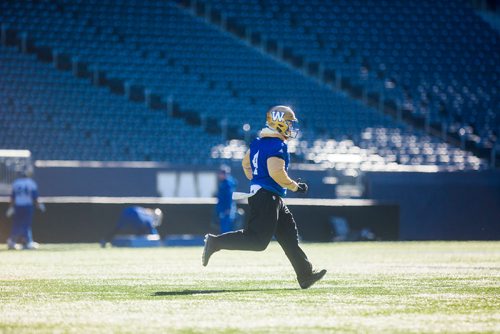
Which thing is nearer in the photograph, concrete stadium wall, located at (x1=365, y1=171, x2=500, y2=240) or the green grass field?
the green grass field

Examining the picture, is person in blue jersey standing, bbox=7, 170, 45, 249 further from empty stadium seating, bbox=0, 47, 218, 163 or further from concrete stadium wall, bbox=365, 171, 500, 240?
concrete stadium wall, bbox=365, 171, 500, 240

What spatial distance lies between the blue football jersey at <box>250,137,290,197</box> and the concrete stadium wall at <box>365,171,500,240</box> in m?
19.7

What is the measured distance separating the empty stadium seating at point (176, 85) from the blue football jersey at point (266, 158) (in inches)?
778

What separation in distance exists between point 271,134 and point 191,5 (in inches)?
1128

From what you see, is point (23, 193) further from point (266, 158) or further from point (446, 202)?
point (266, 158)

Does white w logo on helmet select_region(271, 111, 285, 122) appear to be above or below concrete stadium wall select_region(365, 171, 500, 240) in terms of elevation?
above

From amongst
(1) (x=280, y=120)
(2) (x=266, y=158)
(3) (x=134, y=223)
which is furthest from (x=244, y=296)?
(3) (x=134, y=223)

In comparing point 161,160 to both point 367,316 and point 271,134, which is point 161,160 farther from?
point 367,316

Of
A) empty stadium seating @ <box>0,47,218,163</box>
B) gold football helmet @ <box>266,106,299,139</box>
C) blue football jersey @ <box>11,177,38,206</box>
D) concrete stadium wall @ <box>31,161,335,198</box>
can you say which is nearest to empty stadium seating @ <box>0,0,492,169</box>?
empty stadium seating @ <box>0,47,218,163</box>

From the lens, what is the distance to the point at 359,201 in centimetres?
3125

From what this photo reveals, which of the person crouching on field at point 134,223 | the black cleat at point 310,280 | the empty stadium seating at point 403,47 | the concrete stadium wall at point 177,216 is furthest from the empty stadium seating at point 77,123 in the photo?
the black cleat at point 310,280

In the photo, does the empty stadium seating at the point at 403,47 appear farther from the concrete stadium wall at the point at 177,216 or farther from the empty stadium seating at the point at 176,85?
the concrete stadium wall at the point at 177,216

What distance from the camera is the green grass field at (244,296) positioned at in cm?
872

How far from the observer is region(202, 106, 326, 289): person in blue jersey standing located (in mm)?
12172
